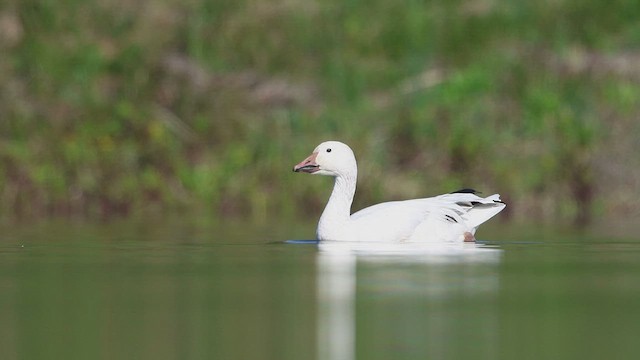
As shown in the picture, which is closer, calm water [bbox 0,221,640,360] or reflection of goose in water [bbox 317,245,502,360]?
calm water [bbox 0,221,640,360]

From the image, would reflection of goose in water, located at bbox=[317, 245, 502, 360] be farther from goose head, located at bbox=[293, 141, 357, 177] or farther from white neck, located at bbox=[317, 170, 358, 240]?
goose head, located at bbox=[293, 141, 357, 177]

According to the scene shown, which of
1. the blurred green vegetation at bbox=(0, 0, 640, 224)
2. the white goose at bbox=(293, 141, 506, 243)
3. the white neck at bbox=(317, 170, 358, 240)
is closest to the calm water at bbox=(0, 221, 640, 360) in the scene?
the white neck at bbox=(317, 170, 358, 240)

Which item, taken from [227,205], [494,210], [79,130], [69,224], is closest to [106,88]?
[79,130]

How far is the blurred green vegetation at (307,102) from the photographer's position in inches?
830

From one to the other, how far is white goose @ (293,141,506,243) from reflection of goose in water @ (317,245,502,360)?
0.13 metres

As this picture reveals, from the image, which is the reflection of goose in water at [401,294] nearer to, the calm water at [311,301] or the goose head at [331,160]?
the calm water at [311,301]

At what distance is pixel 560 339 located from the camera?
314 inches

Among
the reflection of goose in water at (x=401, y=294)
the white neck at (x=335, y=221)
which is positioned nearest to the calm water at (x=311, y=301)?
the reflection of goose in water at (x=401, y=294)

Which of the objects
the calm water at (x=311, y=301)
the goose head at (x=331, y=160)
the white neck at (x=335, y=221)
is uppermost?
the goose head at (x=331, y=160)

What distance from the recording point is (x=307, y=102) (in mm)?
22719

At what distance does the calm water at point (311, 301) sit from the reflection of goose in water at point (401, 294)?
0.5 inches

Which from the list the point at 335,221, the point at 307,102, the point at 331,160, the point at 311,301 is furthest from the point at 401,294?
the point at 307,102

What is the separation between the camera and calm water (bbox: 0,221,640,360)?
770 centimetres

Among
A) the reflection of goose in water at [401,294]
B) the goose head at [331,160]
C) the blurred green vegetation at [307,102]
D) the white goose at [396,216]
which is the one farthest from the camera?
the blurred green vegetation at [307,102]
